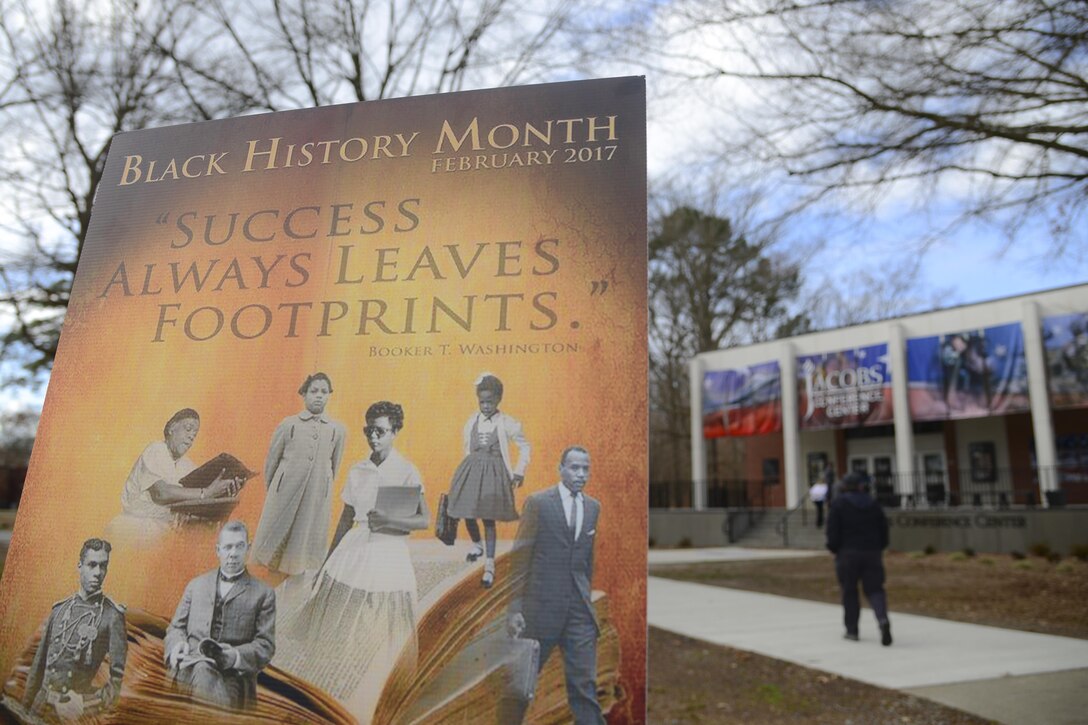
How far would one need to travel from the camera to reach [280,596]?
6.63 ft

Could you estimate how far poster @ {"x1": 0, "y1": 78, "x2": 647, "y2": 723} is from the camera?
1.94 metres

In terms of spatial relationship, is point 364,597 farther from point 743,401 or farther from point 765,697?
point 743,401

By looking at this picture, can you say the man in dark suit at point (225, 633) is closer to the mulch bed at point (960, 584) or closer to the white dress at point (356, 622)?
the white dress at point (356, 622)

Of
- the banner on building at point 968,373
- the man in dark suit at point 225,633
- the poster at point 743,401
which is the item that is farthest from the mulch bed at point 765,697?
the poster at point 743,401

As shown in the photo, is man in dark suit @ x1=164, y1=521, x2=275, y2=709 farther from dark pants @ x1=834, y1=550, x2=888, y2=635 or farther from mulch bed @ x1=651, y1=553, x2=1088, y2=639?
mulch bed @ x1=651, y1=553, x2=1088, y2=639

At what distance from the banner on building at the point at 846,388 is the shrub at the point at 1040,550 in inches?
257

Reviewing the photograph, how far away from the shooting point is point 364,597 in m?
1.99

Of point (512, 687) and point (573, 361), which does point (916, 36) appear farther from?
point (512, 687)

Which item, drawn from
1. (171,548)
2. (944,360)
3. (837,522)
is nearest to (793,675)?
(837,522)

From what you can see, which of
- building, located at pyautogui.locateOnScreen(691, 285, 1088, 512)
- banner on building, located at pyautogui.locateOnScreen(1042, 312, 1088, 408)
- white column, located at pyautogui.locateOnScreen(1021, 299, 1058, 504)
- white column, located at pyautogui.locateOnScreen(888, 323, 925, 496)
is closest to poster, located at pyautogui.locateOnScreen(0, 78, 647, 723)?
building, located at pyautogui.locateOnScreen(691, 285, 1088, 512)

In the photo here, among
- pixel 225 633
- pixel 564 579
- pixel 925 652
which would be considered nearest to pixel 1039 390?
pixel 925 652

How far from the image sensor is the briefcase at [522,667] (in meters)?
1.85

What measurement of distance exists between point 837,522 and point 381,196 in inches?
245

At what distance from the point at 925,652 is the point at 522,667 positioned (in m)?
6.17
